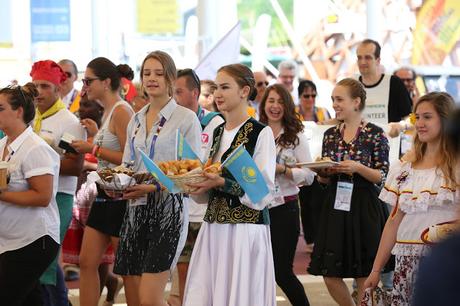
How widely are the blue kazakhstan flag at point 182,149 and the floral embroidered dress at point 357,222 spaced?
57.1 inches

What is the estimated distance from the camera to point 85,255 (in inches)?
237

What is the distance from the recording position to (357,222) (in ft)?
20.3

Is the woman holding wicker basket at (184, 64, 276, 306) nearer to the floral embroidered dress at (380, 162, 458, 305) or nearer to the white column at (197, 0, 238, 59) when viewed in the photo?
the floral embroidered dress at (380, 162, 458, 305)

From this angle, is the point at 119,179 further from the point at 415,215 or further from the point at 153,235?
the point at 415,215

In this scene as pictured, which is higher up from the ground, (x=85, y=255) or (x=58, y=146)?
(x=58, y=146)

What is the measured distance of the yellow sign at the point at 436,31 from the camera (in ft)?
79.0

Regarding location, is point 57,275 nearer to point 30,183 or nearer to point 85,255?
point 85,255

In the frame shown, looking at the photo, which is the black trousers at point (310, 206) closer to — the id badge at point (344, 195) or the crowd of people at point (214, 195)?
the crowd of people at point (214, 195)

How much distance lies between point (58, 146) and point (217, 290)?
1786mm

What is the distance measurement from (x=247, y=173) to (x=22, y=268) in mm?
1350

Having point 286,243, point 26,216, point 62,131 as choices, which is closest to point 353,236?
point 286,243

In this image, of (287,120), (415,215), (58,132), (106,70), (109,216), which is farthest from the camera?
(287,120)

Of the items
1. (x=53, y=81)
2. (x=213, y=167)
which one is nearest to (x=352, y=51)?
(x=53, y=81)

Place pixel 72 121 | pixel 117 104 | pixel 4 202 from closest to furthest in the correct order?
pixel 4 202 → pixel 117 104 → pixel 72 121
